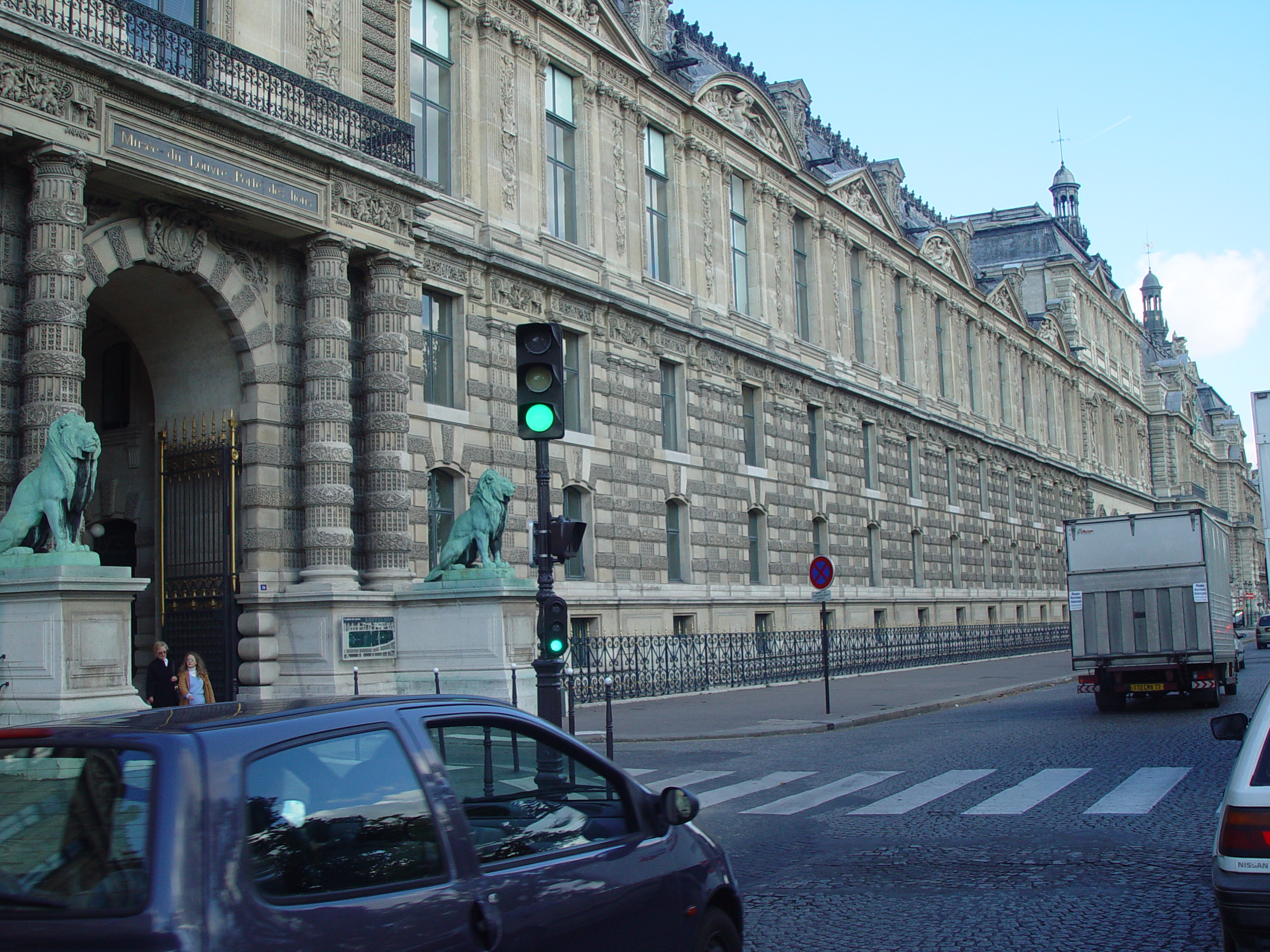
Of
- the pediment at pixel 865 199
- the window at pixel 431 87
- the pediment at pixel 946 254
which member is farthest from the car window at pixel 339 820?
the pediment at pixel 946 254

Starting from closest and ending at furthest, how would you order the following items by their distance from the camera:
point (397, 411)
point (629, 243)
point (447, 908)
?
point (447, 908), point (397, 411), point (629, 243)

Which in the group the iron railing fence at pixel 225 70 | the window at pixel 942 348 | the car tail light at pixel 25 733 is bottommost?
the car tail light at pixel 25 733

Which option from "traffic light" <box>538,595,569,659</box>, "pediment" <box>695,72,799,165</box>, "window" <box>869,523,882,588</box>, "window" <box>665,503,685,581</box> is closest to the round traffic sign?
"window" <box>665,503,685,581</box>

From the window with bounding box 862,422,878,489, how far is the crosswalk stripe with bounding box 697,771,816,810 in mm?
29076

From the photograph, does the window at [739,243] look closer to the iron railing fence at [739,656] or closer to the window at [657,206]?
the window at [657,206]

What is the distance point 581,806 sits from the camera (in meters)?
4.75

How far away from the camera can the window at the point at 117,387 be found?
22188 mm

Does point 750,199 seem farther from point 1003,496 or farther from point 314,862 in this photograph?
point 314,862

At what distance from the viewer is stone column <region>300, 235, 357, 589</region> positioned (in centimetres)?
1955

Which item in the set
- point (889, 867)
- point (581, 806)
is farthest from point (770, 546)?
point (581, 806)

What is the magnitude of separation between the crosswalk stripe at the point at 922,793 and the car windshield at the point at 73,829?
8.58 meters

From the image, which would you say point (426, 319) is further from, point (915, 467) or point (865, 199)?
point (915, 467)

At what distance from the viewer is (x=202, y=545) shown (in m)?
19.8

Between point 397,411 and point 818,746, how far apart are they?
8.79m
